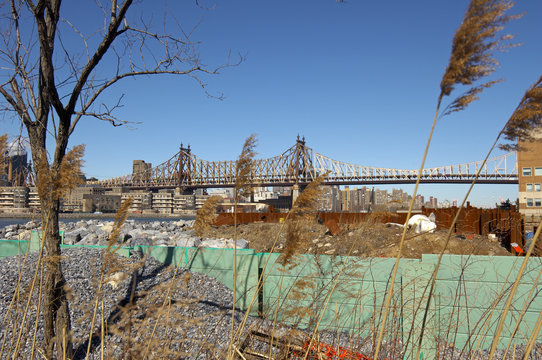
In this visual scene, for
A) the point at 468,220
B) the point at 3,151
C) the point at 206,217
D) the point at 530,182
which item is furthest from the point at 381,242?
the point at 530,182

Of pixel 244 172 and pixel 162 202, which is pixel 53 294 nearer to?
pixel 244 172

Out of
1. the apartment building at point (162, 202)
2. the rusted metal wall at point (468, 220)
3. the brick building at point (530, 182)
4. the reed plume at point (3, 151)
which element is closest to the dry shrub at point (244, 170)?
the rusted metal wall at point (468, 220)

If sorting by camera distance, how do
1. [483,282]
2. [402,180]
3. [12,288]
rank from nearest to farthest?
[483,282] < [12,288] < [402,180]

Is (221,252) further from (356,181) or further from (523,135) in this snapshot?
(356,181)

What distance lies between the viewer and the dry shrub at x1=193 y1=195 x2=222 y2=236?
2.59 meters

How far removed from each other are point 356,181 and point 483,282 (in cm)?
4978

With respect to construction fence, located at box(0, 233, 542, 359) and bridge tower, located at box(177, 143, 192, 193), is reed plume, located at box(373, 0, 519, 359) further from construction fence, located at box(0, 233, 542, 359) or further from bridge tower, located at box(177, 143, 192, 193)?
bridge tower, located at box(177, 143, 192, 193)

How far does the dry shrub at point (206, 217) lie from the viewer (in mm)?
2594

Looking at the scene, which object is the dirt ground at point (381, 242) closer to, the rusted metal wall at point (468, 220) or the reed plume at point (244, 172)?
the rusted metal wall at point (468, 220)

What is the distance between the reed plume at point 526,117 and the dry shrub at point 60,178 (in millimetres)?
2181

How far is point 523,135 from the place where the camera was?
141cm

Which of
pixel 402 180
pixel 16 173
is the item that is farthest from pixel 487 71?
pixel 402 180

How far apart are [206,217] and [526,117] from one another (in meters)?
1.94

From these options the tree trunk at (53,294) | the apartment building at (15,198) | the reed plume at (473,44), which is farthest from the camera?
the apartment building at (15,198)
